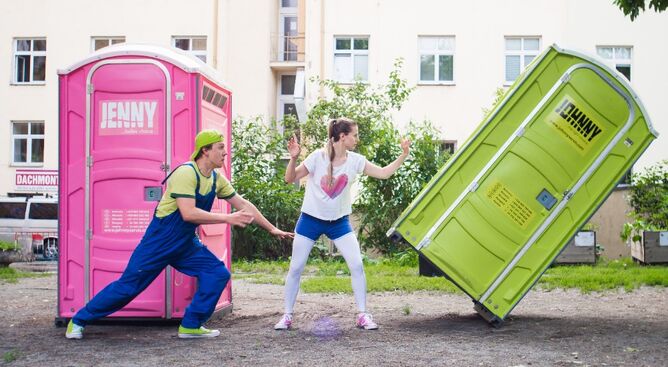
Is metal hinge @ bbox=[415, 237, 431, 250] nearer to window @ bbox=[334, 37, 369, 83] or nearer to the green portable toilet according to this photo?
the green portable toilet

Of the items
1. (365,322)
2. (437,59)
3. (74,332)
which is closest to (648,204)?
(437,59)

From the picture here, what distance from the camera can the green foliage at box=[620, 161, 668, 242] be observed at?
52.3ft

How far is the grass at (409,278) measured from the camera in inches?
415

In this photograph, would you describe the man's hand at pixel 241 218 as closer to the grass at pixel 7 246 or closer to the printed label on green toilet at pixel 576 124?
the printed label on green toilet at pixel 576 124

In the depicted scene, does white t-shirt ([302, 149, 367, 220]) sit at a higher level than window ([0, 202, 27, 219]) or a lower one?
higher

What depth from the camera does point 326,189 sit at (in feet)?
23.2

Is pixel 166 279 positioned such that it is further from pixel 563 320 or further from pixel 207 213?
pixel 563 320

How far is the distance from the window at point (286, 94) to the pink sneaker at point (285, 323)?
22.7m

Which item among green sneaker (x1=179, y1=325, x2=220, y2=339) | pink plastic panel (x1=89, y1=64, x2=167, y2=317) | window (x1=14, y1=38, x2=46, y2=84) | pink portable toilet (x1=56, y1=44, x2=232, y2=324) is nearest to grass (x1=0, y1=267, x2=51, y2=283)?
pink portable toilet (x1=56, y1=44, x2=232, y2=324)

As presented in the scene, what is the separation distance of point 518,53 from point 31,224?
1534cm

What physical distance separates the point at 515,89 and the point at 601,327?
2212 mm

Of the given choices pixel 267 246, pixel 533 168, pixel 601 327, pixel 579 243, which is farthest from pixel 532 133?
pixel 267 246

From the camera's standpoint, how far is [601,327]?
23.4ft

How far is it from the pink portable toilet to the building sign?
17.9m
